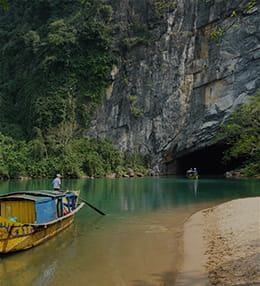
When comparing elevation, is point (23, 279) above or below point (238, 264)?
below

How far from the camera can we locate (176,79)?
4206 centimetres

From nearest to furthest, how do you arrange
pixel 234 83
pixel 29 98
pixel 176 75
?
pixel 234 83 → pixel 176 75 → pixel 29 98

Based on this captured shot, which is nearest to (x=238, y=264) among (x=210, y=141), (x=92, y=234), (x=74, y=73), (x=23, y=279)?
(x=23, y=279)

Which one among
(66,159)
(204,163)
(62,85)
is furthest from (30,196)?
(204,163)

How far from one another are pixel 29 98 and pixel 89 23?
15110 millimetres

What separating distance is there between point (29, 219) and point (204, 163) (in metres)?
44.4

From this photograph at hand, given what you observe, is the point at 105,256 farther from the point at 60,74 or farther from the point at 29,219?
the point at 60,74

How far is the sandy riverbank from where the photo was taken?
4886 millimetres

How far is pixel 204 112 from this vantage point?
3912 cm

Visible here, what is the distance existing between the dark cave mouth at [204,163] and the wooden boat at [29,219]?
34.1 m

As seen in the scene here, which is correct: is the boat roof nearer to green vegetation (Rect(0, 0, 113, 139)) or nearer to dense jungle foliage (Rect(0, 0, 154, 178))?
dense jungle foliage (Rect(0, 0, 154, 178))

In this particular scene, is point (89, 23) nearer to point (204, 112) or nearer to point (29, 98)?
point (29, 98)

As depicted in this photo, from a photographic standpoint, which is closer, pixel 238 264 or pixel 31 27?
pixel 238 264

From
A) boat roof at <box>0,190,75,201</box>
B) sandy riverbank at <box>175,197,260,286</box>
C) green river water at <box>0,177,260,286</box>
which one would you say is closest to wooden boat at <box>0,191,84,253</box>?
boat roof at <box>0,190,75,201</box>
